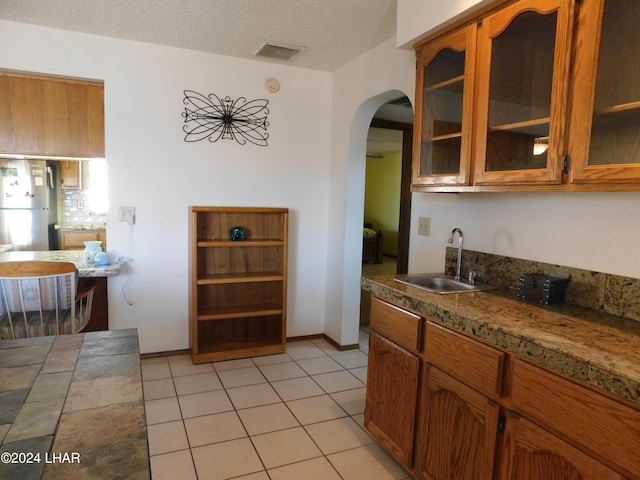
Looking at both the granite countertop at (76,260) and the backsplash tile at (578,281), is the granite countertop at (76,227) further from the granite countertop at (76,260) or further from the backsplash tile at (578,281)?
the backsplash tile at (578,281)

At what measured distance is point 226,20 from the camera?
2695 millimetres

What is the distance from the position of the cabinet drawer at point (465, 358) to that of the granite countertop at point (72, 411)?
114 centimetres

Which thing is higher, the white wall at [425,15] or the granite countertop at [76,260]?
the white wall at [425,15]

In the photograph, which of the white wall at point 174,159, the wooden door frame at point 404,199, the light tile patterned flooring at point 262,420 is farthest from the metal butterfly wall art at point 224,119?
the light tile patterned flooring at point 262,420

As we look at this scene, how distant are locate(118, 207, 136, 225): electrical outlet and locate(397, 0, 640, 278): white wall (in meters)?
2.19

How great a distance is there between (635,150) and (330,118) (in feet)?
9.03

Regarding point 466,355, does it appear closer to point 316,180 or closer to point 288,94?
point 316,180

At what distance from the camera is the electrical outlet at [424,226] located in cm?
265

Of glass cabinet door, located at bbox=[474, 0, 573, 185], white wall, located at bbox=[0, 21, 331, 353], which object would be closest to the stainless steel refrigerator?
white wall, located at bbox=[0, 21, 331, 353]

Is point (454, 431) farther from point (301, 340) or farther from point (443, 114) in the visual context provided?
point (301, 340)

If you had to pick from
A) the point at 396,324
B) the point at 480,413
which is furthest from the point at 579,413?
the point at 396,324

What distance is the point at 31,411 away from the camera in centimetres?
92

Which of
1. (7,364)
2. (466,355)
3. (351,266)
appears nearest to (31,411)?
(7,364)

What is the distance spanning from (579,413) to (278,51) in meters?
3.03
